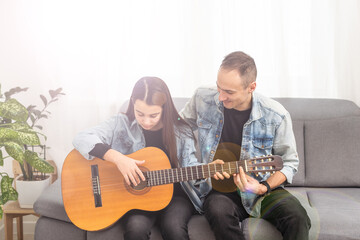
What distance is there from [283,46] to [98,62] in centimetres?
116

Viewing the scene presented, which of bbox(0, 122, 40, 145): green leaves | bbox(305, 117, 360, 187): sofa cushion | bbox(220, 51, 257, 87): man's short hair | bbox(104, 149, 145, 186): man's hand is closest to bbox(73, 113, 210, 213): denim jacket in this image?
bbox(104, 149, 145, 186): man's hand

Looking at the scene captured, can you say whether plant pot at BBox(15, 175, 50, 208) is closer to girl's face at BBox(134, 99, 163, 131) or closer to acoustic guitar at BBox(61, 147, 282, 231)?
acoustic guitar at BBox(61, 147, 282, 231)

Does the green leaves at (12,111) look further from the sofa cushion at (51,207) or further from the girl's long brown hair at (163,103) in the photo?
the girl's long brown hair at (163,103)

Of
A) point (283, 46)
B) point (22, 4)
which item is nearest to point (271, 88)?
point (283, 46)

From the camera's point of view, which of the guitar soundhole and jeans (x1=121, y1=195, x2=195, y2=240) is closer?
jeans (x1=121, y1=195, x2=195, y2=240)

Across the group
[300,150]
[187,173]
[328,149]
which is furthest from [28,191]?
[328,149]

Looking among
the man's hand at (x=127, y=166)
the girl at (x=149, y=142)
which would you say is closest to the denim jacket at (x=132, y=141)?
the girl at (x=149, y=142)

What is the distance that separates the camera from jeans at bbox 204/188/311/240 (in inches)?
57.4

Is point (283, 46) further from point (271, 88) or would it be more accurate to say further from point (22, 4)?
point (22, 4)

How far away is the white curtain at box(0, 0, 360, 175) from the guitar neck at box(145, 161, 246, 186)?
86 centimetres

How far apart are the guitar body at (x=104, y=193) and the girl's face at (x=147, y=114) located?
0.15 meters

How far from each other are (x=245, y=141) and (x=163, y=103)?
0.43 m

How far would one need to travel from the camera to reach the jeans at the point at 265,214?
146 cm

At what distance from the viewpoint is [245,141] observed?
1.71m
